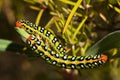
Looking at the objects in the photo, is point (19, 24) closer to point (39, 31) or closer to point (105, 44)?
point (39, 31)

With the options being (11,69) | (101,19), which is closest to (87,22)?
(101,19)

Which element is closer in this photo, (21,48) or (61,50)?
(61,50)

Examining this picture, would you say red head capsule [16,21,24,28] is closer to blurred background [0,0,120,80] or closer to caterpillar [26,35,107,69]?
caterpillar [26,35,107,69]

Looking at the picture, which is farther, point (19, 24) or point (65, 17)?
point (65, 17)

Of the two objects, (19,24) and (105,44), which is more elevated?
(105,44)

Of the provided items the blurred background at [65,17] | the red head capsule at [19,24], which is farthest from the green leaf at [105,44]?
the red head capsule at [19,24]

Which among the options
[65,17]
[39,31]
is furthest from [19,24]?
[65,17]

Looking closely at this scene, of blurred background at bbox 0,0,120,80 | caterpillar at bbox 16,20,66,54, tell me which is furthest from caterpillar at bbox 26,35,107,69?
blurred background at bbox 0,0,120,80

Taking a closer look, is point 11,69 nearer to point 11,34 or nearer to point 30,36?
point 11,34
